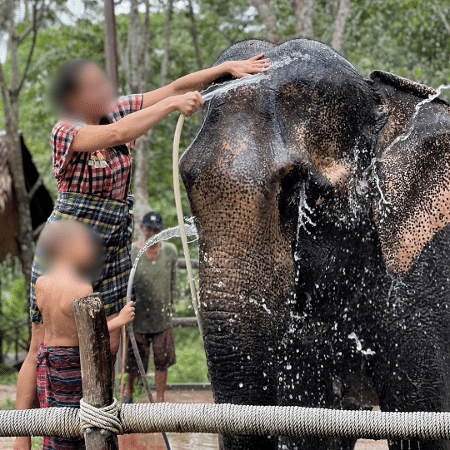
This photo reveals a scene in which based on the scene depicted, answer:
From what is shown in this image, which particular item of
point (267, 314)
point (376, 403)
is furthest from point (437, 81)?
point (267, 314)

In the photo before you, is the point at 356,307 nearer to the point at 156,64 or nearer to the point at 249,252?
the point at 249,252

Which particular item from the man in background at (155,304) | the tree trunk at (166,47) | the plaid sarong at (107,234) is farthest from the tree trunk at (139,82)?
the plaid sarong at (107,234)

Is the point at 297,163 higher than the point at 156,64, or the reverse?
the point at 156,64

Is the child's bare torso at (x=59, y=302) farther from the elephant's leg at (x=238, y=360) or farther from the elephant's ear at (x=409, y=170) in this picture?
the elephant's ear at (x=409, y=170)

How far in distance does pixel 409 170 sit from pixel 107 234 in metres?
1.28

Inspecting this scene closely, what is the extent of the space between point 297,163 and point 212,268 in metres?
A: 0.52

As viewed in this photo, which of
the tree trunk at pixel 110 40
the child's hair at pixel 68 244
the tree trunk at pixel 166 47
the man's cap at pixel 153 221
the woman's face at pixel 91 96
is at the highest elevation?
the tree trunk at pixel 166 47

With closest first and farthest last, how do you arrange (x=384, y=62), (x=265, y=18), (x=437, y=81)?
A: (x=265, y=18), (x=437, y=81), (x=384, y=62)

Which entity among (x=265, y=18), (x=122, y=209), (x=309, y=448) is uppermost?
(x=265, y=18)

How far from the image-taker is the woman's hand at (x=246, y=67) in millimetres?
3229

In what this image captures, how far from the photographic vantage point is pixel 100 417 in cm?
257

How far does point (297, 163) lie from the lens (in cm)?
298

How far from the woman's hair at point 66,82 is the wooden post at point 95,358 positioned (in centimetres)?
104

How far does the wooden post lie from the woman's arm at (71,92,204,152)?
27.1 inches
